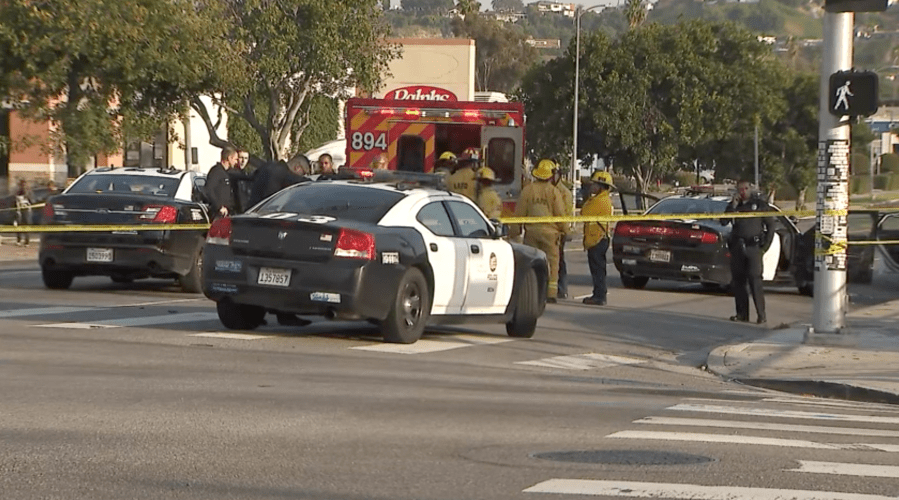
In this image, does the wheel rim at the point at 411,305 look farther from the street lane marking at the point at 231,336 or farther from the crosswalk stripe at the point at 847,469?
the crosswalk stripe at the point at 847,469

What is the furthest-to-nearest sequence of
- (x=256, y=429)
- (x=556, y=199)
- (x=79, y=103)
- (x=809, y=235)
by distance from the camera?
(x=79, y=103) < (x=809, y=235) < (x=556, y=199) < (x=256, y=429)

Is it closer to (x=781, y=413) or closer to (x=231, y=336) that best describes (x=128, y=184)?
(x=231, y=336)

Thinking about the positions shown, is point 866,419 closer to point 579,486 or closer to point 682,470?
point 682,470

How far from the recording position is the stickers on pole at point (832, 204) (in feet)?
55.7

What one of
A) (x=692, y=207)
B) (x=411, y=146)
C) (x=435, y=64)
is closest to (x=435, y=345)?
(x=692, y=207)

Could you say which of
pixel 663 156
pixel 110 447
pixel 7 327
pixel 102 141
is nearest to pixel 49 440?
pixel 110 447

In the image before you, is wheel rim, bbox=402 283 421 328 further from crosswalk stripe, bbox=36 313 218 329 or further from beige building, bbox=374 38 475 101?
beige building, bbox=374 38 475 101

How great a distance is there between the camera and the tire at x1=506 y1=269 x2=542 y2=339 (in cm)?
1675

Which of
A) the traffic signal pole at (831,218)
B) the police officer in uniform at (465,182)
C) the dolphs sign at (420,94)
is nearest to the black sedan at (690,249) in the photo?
the police officer in uniform at (465,182)

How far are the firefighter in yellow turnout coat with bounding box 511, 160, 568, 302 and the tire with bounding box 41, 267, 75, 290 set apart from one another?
6030 millimetres

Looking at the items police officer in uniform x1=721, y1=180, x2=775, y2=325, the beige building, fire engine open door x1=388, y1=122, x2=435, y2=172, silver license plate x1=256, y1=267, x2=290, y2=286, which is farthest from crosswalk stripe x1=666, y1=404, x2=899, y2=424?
the beige building

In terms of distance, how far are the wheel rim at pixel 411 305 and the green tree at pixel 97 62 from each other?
21.0 metres

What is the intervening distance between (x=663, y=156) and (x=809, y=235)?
45742 millimetres

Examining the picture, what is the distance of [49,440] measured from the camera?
28.1 feet
